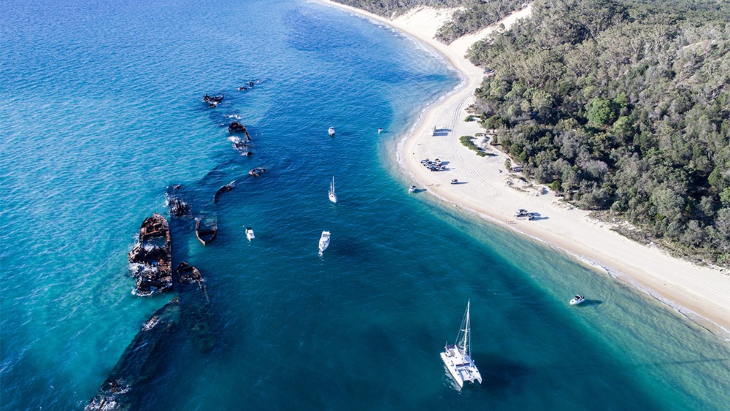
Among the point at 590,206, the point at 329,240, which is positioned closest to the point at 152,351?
the point at 329,240

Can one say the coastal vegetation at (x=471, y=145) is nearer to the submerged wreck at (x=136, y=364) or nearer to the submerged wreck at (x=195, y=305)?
the submerged wreck at (x=195, y=305)

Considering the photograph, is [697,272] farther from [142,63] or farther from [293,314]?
[142,63]

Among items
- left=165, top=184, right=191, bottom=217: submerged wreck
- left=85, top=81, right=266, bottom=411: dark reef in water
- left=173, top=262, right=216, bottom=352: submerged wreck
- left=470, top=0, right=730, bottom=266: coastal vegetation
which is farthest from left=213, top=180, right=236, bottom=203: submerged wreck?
left=470, top=0, right=730, bottom=266: coastal vegetation

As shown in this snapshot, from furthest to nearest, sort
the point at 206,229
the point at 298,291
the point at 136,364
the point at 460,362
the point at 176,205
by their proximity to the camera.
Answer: the point at 176,205, the point at 206,229, the point at 298,291, the point at 136,364, the point at 460,362

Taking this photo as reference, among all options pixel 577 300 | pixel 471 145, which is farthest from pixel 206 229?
pixel 471 145

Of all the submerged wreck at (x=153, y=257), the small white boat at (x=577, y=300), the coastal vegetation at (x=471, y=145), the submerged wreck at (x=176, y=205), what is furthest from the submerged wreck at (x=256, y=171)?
the small white boat at (x=577, y=300)

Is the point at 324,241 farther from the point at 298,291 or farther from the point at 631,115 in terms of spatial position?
the point at 631,115
